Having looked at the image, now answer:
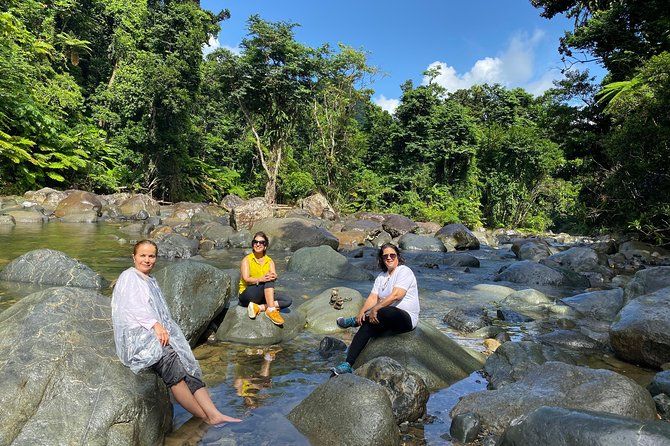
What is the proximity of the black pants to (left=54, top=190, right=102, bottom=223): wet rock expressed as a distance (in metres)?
20.6

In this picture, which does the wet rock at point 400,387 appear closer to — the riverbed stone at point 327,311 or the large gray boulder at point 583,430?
the large gray boulder at point 583,430

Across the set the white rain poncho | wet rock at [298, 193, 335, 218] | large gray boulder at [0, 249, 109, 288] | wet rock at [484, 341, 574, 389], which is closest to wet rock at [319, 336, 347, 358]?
wet rock at [484, 341, 574, 389]

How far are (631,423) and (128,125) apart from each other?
33560 millimetres

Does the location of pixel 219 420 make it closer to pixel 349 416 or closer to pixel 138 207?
pixel 349 416

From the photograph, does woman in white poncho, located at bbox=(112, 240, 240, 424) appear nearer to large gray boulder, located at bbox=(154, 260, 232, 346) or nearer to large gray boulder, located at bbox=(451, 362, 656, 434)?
large gray boulder, located at bbox=(154, 260, 232, 346)

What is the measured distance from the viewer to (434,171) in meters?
34.8

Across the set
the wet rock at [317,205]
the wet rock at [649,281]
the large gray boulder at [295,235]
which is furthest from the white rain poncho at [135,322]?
the wet rock at [317,205]

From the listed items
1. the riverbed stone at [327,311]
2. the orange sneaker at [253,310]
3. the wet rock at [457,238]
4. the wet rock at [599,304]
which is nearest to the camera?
the orange sneaker at [253,310]

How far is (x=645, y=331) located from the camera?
6199 mm

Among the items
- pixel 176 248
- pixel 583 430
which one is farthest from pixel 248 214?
pixel 583 430

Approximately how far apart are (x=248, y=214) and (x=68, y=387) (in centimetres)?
1807

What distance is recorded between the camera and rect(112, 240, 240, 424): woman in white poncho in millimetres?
4066

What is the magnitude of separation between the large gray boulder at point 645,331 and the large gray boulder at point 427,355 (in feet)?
6.42

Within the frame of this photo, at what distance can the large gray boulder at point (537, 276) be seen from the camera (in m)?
13.0
